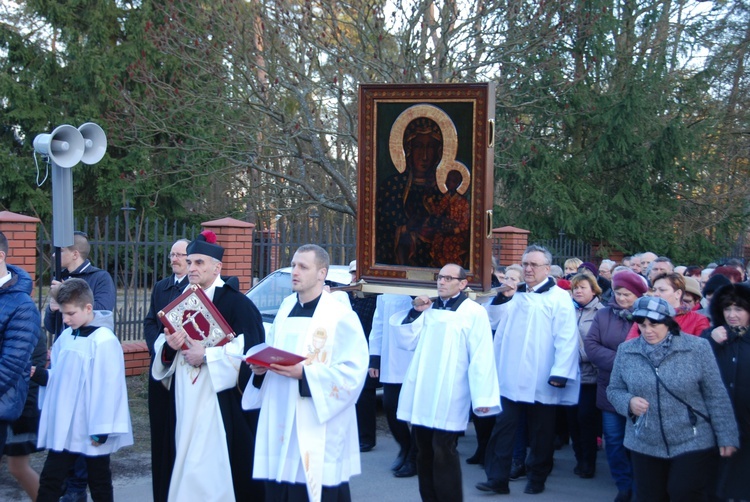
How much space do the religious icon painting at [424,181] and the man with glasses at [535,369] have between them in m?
0.75

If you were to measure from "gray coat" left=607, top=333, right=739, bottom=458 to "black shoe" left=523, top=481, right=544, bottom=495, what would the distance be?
1981mm

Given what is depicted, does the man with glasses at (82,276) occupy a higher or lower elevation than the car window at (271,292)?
higher

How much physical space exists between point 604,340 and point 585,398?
70cm

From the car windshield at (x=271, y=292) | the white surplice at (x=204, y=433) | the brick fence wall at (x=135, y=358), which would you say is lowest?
the brick fence wall at (x=135, y=358)

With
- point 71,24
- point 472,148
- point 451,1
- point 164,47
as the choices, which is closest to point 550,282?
point 472,148

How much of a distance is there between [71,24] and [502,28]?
16083 mm

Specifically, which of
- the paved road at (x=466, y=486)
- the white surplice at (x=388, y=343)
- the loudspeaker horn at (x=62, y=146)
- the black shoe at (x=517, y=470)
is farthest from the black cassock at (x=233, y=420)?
the black shoe at (x=517, y=470)

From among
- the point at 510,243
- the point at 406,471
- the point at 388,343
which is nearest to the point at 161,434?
the point at 406,471

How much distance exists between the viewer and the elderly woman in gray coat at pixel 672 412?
519cm

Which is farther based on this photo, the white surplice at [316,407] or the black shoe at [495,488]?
the black shoe at [495,488]

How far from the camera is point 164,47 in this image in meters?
15.1

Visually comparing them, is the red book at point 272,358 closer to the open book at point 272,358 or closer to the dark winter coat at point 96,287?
the open book at point 272,358

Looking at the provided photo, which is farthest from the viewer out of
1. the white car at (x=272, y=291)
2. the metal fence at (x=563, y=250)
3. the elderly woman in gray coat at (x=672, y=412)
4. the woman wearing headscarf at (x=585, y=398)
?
the metal fence at (x=563, y=250)

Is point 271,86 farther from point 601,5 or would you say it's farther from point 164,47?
point 601,5
